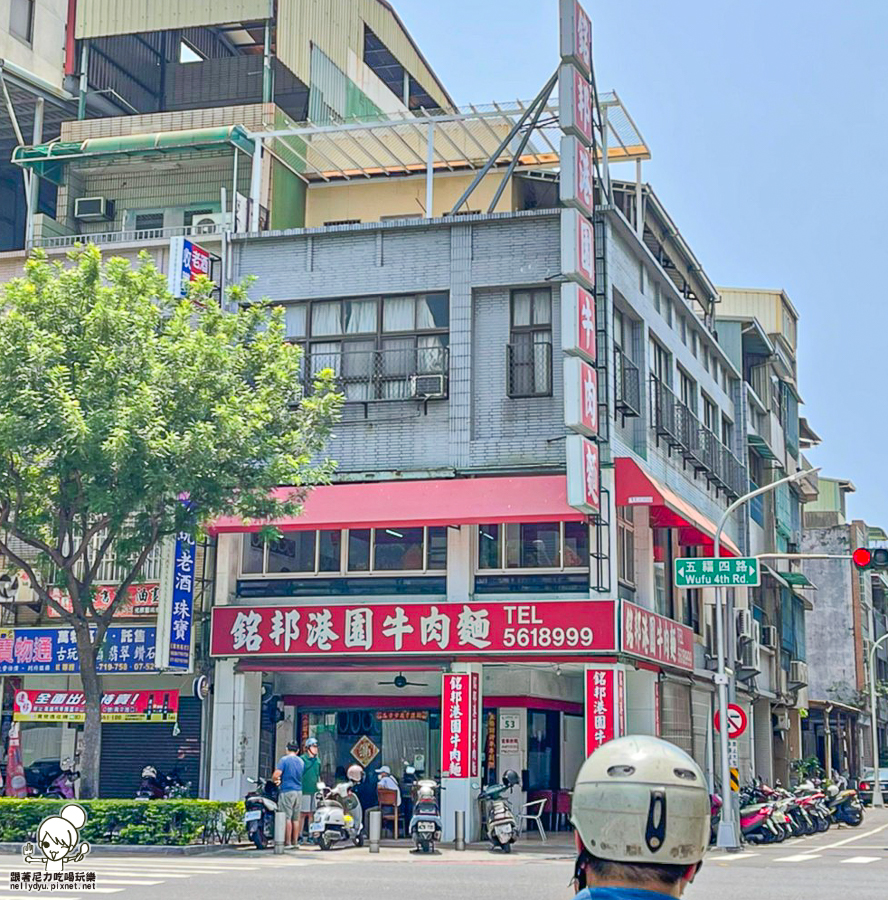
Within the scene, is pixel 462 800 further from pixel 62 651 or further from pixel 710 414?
pixel 710 414

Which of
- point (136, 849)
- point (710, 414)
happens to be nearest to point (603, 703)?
point (136, 849)

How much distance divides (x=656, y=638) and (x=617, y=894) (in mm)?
23872

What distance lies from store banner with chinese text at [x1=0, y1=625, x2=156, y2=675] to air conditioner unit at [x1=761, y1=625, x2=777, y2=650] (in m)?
19.8

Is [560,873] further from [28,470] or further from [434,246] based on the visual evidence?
[434,246]

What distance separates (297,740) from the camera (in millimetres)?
27562

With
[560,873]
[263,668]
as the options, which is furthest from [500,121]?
[560,873]

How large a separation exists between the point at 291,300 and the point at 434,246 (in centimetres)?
299

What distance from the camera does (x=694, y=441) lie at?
3228 centimetres

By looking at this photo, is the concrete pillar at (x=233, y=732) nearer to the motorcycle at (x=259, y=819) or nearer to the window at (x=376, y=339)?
the motorcycle at (x=259, y=819)

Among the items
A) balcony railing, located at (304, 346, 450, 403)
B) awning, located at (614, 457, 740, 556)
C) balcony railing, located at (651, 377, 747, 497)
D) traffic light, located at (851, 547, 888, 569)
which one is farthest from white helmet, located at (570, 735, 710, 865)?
balcony railing, located at (651, 377, 747, 497)

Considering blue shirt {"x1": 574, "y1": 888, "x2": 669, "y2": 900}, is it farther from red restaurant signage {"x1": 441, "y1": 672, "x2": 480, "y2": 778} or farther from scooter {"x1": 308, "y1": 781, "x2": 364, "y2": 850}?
red restaurant signage {"x1": 441, "y1": 672, "x2": 480, "y2": 778}

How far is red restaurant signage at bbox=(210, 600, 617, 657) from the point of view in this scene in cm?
2373

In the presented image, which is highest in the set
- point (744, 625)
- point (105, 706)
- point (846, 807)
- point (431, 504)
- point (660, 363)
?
point (660, 363)

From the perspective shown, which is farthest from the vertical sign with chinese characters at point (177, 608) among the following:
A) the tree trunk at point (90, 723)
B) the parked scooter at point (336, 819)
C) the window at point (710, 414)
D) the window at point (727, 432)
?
the window at point (727, 432)
